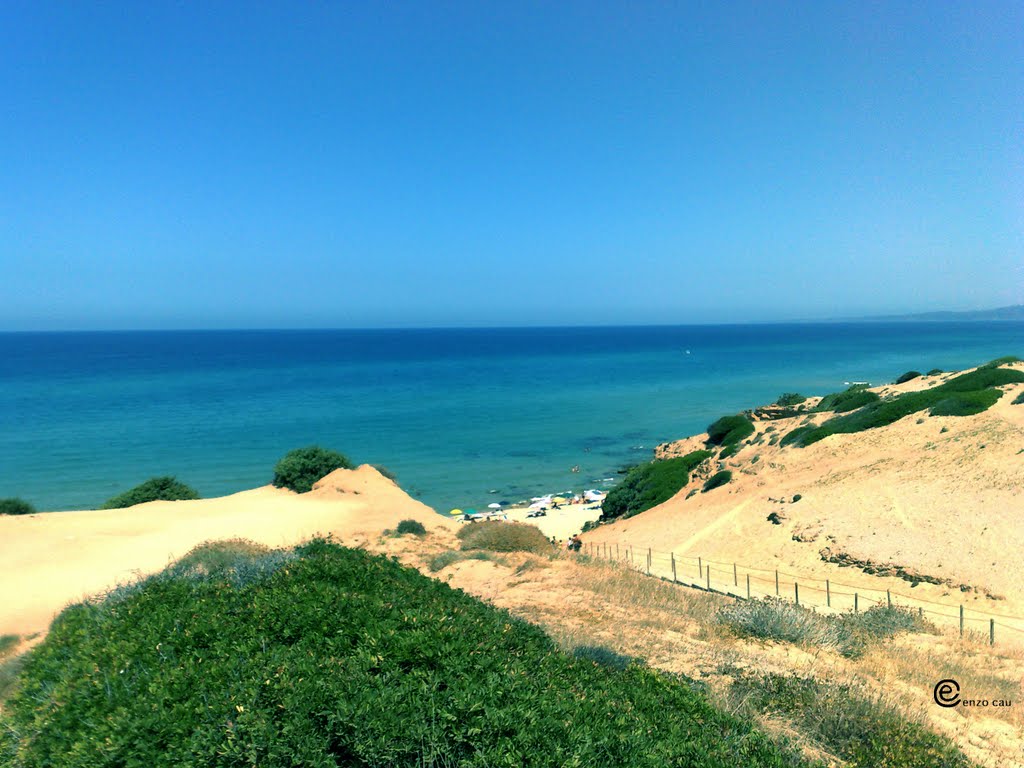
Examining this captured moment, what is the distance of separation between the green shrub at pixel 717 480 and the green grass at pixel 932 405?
4563mm

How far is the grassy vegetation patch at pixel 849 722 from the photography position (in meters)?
5.70

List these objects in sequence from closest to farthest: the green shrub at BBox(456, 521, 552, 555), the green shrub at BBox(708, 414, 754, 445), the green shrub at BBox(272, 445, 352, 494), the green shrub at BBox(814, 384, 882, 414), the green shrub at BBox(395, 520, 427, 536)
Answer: the green shrub at BBox(456, 521, 552, 555) → the green shrub at BBox(395, 520, 427, 536) → the green shrub at BBox(272, 445, 352, 494) → the green shrub at BBox(814, 384, 882, 414) → the green shrub at BBox(708, 414, 754, 445)

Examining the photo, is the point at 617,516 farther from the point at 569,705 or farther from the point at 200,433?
the point at 200,433

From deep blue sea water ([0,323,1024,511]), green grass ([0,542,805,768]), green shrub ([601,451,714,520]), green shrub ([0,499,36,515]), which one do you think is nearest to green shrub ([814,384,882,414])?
green shrub ([601,451,714,520])

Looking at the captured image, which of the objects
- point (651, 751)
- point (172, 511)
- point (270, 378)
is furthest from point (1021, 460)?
point (270, 378)

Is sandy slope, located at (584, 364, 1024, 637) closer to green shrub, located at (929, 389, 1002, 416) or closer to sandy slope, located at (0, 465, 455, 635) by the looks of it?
green shrub, located at (929, 389, 1002, 416)

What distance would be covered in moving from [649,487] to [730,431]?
31.5 feet

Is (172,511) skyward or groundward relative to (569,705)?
groundward

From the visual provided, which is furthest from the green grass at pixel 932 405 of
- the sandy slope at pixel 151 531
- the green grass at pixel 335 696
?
the green grass at pixel 335 696

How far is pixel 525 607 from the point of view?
36.6 feet

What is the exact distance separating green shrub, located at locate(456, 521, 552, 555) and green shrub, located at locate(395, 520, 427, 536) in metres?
2.21

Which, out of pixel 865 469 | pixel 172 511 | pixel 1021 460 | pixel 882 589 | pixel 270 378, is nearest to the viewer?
pixel 882 589

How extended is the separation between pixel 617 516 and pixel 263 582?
27611 millimetres

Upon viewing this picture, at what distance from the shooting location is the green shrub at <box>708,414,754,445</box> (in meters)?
38.9
